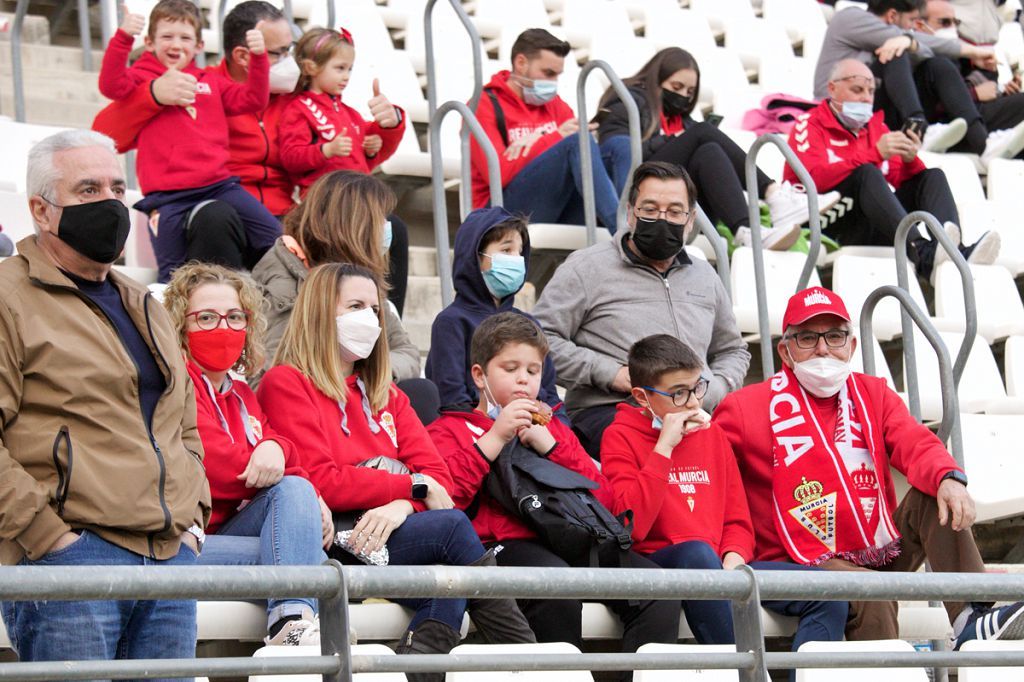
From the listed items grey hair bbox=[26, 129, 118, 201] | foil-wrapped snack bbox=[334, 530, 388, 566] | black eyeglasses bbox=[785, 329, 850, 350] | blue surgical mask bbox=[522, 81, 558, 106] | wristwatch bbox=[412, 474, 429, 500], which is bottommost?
foil-wrapped snack bbox=[334, 530, 388, 566]

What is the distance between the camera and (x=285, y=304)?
4.66 meters

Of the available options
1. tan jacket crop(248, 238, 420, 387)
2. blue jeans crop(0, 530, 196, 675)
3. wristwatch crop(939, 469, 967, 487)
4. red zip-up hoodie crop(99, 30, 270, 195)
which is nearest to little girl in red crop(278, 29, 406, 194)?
red zip-up hoodie crop(99, 30, 270, 195)

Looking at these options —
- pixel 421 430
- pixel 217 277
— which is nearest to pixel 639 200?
pixel 421 430

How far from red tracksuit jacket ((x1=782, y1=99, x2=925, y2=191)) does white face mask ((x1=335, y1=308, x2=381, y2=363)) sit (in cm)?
301

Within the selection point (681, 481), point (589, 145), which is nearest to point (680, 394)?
point (681, 481)

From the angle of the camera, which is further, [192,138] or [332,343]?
[192,138]

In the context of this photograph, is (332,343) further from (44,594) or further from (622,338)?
(44,594)

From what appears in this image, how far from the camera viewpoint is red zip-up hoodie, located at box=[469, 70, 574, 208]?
608cm

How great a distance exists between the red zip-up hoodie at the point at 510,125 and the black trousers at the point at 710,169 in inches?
16.0

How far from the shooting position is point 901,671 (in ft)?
12.2

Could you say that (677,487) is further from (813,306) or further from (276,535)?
(276,535)

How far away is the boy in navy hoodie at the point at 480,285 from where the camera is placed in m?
4.64

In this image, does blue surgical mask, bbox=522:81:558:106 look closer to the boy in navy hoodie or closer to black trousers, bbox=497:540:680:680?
the boy in navy hoodie

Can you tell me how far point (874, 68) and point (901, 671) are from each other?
4720 mm
